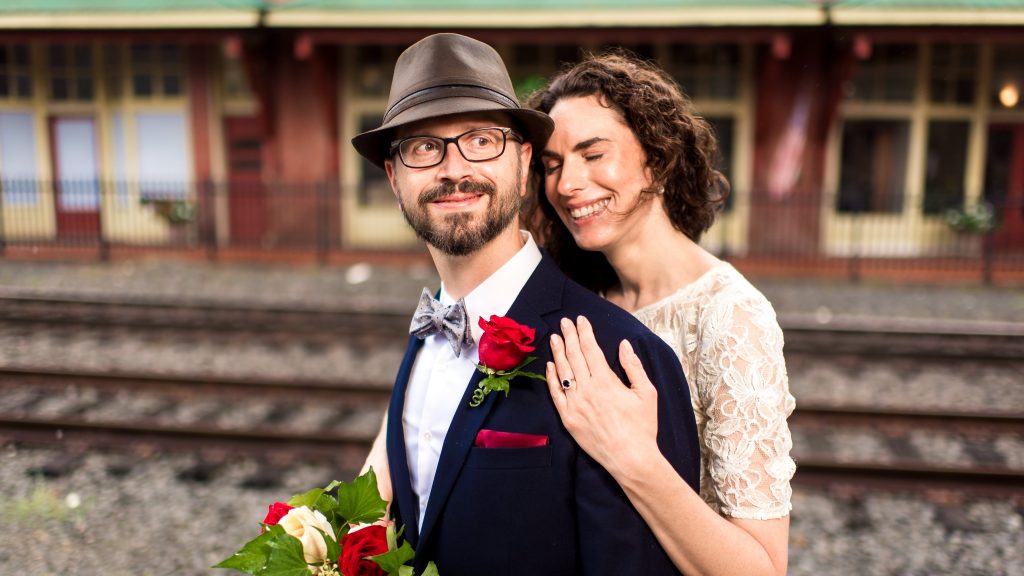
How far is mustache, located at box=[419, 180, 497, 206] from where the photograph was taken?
1.80 meters

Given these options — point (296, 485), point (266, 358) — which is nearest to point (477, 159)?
point (296, 485)

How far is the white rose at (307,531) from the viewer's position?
167 cm

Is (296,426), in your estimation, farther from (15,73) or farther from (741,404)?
(15,73)

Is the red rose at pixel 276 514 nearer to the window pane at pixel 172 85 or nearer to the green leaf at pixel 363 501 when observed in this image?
the green leaf at pixel 363 501

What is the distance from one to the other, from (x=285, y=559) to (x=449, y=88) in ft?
3.90

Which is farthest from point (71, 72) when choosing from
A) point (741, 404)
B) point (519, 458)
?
point (741, 404)

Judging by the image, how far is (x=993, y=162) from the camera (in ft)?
51.4

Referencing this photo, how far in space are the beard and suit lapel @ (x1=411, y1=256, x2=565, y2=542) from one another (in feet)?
0.60

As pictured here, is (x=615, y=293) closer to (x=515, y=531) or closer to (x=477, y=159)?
(x=477, y=159)

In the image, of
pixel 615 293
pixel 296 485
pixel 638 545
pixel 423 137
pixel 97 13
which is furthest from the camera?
pixel 97 13

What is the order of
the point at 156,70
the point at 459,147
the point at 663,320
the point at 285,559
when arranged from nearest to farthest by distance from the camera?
the point at 285,559, the point at 459,147, the point at 663,320, the point at 156,70

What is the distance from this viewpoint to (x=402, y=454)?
1974mm

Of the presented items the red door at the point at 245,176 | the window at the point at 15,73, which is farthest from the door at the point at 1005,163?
the window at the point at 15,73

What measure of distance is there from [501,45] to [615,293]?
545 inches
